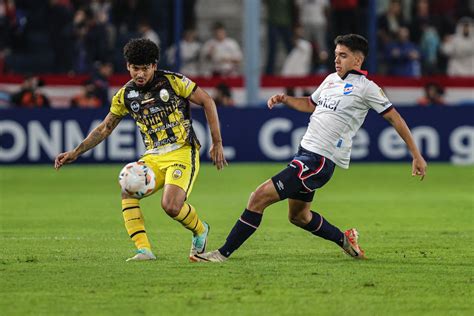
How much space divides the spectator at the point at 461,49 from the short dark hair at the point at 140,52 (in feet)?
55.4

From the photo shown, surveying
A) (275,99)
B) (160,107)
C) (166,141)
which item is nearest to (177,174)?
(166,141)

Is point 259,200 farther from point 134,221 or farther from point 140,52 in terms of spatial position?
point 140,52

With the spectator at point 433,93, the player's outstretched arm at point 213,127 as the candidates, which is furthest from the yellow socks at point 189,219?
the spectator at point 433,93

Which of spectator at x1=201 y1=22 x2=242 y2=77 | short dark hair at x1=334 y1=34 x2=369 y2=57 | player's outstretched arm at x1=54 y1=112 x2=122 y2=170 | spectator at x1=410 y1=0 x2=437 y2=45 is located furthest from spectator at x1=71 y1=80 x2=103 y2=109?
short dark hair at x1=334 y1=34 x2=369 y2=57

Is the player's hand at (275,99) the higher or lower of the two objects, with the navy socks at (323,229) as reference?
higher

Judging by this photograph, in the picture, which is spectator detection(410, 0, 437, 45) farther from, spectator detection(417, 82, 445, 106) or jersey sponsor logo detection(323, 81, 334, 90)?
jersey sponsor logo detection(323, 81, 334, 90)

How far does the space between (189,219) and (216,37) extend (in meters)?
15.5

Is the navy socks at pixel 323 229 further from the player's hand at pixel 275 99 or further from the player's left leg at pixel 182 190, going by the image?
the player's hand at pixel 275 99

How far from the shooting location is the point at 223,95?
23.3 m

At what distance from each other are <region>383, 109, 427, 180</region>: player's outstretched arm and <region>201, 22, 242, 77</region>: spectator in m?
15.7

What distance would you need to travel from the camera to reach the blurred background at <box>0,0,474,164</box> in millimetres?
22156

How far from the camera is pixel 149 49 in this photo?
9.58 m

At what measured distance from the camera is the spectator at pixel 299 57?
24953 mm

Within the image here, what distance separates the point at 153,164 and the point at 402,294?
2761 millimetres
